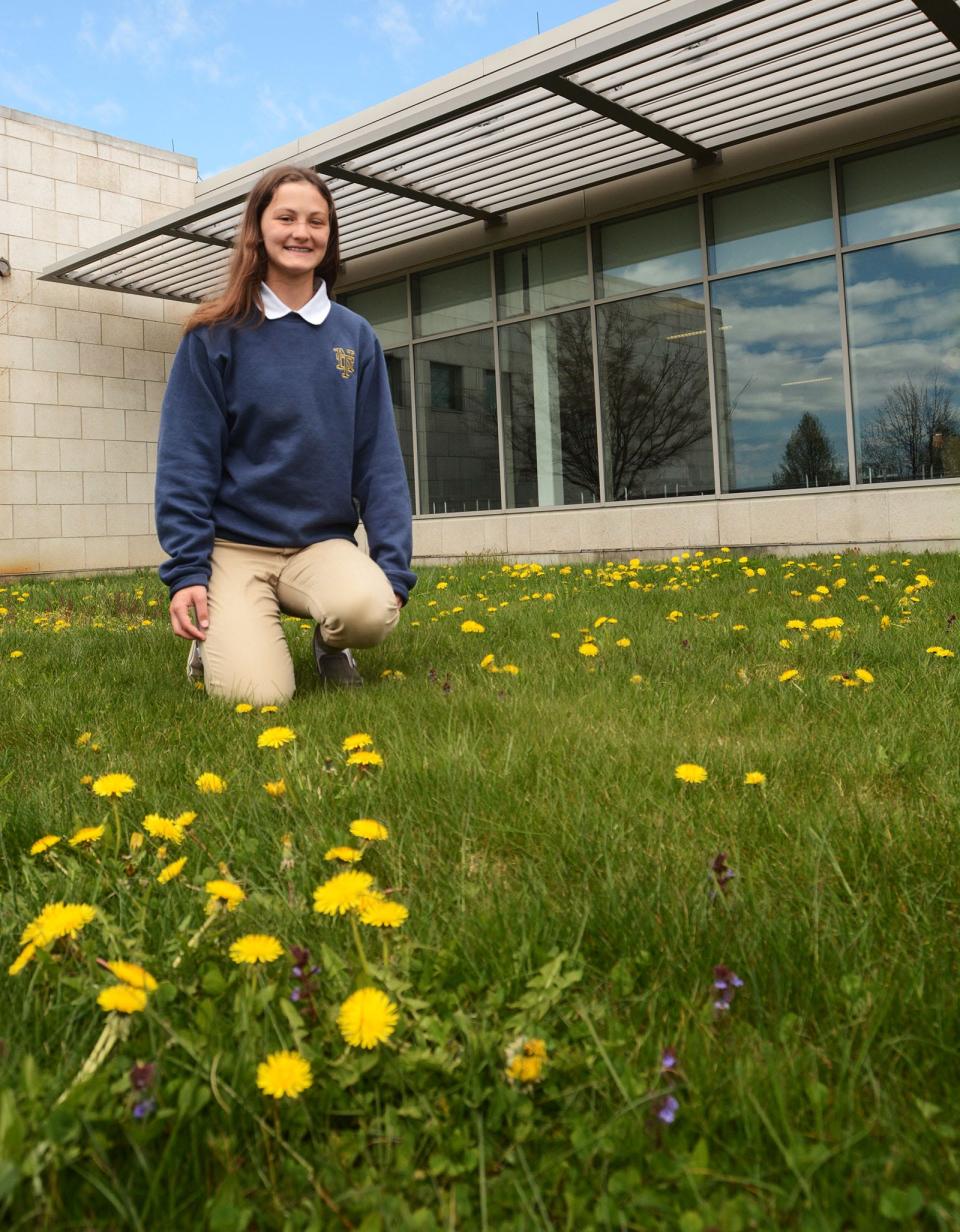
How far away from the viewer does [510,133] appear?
9461mm

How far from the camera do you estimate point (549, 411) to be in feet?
38.7

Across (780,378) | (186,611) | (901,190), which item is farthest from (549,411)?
(186,611)

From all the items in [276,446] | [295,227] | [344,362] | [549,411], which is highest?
[549,411]

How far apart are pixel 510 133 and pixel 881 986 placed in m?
9.72

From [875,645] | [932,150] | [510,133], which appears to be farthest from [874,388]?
[875,645]

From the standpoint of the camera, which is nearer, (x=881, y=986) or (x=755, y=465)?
(x=881, y=986)

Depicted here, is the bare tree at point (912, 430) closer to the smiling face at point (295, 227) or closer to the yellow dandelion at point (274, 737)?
the smiling face at point (295, 227)

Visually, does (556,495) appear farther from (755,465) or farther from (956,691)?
(956,691)

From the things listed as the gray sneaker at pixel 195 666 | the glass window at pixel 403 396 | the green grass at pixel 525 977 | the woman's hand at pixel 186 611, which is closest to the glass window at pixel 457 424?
the glass window at pixel 403 396

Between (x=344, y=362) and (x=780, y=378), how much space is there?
24.4 feet

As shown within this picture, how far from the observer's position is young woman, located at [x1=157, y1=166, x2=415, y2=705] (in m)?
3.44

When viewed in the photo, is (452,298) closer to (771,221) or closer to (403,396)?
(403,396)

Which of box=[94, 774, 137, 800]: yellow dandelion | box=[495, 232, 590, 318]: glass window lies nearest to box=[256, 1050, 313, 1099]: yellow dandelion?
box=[94, 774, 137, 800]: yellow dandelion

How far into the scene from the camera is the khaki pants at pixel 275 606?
3.36 meters
